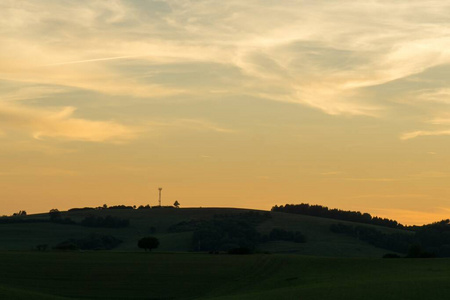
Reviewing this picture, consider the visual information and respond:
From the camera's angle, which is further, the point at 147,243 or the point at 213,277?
the point at 147,243

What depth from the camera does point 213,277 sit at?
11100cm

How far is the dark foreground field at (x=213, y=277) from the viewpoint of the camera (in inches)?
3408

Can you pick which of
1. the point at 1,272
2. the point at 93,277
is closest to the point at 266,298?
the point at 93,277

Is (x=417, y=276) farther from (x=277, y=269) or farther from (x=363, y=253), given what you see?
(x=363, y=253)

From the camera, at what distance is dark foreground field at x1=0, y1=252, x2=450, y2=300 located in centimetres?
8656

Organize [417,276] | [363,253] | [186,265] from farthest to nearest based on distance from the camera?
[363,253] < [186,265] < [417,276]

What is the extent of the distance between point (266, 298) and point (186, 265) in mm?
39322

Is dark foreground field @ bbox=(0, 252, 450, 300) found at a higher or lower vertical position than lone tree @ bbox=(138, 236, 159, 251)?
lower

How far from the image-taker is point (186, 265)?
120375 mm

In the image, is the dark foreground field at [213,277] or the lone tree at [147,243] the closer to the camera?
the dark foreground field at [213,277]

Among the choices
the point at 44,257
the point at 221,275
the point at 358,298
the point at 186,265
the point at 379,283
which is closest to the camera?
the point at 358,298

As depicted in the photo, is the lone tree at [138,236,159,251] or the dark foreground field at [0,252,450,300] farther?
the lone tree at [138,236,159,251]

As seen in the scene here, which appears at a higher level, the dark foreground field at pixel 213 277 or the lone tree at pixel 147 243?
the lone tree at pixel 147 243

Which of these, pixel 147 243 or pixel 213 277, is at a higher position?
pixel 147 243
